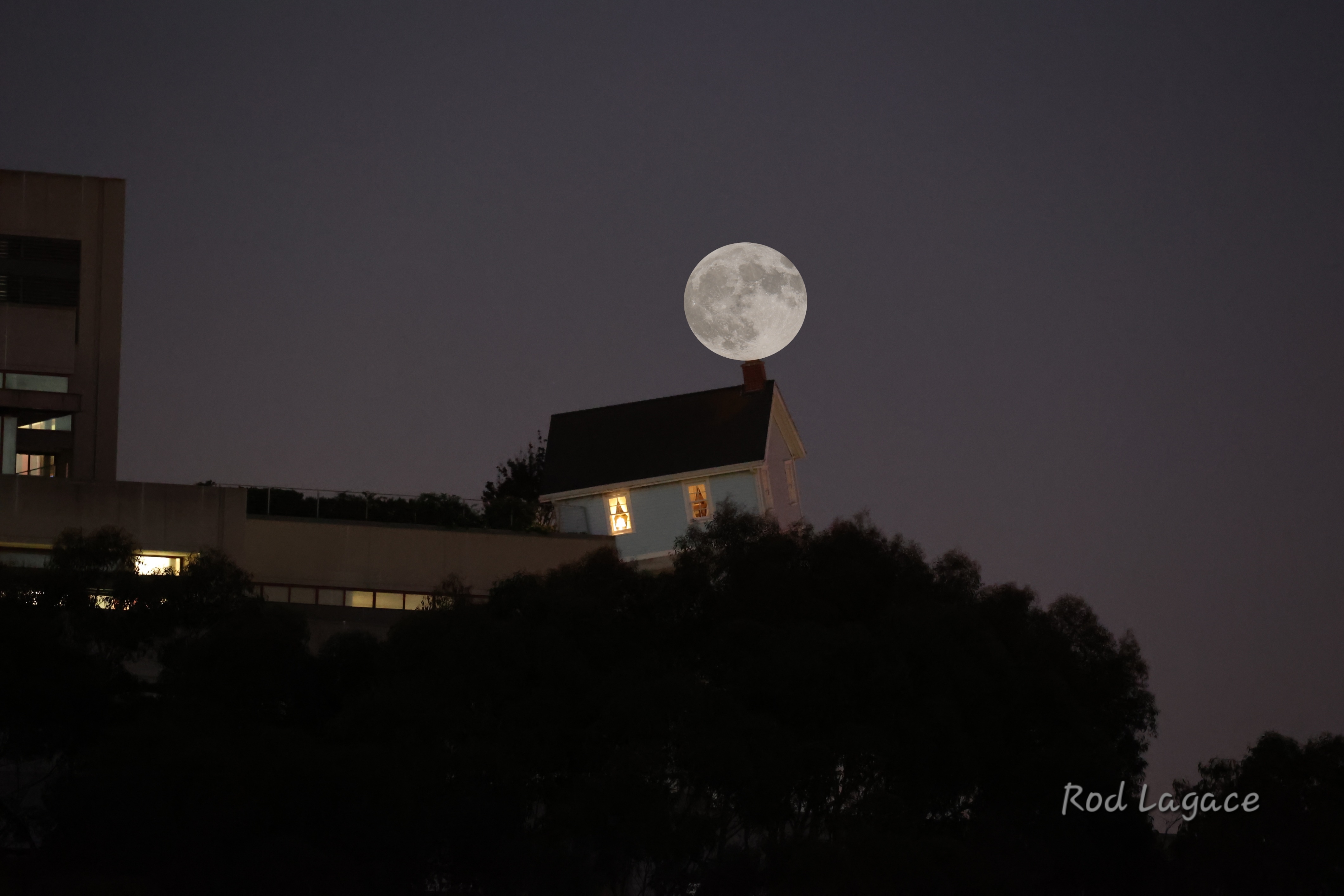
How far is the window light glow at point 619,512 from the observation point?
61.9 metres

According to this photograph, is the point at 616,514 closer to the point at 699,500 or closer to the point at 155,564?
the point at 699,500

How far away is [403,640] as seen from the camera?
35.3m

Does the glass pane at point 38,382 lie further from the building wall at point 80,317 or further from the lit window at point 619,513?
the lit window at point 619,513

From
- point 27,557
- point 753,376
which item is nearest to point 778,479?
point 753,376

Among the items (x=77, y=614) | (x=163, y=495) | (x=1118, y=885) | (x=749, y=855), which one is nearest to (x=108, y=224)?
(x=163, y=495)

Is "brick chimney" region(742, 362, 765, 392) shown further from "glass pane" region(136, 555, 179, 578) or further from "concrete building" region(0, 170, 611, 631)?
"glass pane" region(136, 555, 179, 578)

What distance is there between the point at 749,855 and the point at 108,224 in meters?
34.0

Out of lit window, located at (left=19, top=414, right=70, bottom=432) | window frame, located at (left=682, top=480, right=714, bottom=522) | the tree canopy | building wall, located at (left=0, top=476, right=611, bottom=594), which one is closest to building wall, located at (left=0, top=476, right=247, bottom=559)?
building wall, located at (left=0, top=476, right=611, bottom=594)

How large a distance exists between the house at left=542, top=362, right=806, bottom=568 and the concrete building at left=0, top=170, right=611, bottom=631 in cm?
419

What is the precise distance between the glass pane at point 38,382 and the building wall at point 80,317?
15cm

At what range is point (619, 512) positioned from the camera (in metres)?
62.2

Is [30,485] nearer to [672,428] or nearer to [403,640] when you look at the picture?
[403,640]

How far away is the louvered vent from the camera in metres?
55.0

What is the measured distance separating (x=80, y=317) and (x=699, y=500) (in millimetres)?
21817
